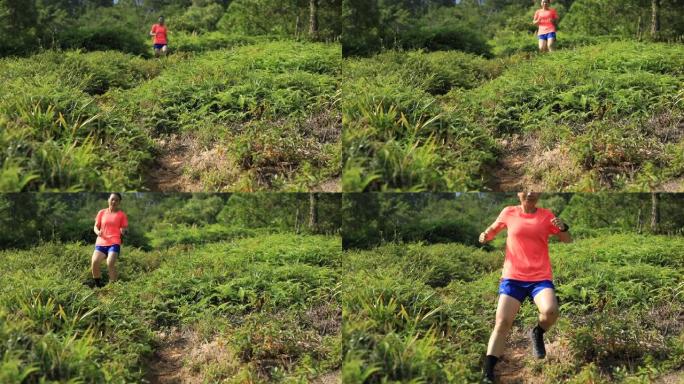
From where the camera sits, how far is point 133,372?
26.2 feet

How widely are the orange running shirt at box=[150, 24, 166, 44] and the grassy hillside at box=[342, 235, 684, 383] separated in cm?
357

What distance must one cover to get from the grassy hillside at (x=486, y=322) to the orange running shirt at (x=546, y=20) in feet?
9.63

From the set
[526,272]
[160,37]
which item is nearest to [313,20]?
[160,37]

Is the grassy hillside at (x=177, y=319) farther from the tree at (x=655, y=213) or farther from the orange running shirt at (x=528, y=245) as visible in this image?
the tree at (x=655, y=213)

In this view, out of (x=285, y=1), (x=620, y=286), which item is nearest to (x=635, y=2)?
(x=620, y=286)

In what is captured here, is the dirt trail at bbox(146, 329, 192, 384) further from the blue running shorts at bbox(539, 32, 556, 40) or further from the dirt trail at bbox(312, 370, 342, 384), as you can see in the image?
the blue running shorts at bbox(539, 32, 556, 40)

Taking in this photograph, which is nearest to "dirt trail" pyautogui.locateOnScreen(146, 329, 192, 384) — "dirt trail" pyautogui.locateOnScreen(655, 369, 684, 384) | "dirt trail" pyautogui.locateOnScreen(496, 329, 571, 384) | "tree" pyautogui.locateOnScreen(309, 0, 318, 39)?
"dirt trail" pyautogui.locateOnScreen(496, 329, 571, 384)

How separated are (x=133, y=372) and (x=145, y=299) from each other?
4.08 ft

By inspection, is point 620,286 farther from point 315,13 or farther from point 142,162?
point 142,162

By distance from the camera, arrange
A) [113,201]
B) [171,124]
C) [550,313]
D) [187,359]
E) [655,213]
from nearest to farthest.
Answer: [550,313]
[171,124]
[187,359]
[113,201]
[655,213]

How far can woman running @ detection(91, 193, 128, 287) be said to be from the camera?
953 centimetres

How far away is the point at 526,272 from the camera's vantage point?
24.8 feet

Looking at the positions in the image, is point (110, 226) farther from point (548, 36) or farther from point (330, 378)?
point (548, 36)

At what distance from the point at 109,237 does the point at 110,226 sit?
14 cm
